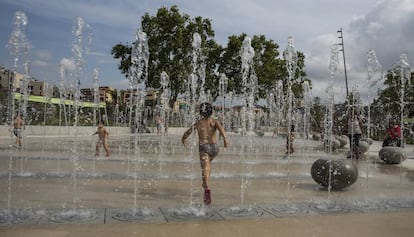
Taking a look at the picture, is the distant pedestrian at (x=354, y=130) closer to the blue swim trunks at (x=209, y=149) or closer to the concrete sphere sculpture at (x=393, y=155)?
the concrete sphere sculpture at (x=393, y=155)

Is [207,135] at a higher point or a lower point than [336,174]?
higher

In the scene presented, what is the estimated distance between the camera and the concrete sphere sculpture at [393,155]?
44.0 feet

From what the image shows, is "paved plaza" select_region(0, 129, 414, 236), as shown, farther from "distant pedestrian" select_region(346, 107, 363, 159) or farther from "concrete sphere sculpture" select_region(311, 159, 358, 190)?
"distant pedestrian" select_region(346, 107, 363, 159)

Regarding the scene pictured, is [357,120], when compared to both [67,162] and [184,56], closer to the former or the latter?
[67,162]

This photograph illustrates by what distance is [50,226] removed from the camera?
473 centimetres

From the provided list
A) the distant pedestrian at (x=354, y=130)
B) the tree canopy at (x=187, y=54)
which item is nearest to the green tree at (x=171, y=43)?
the tree canopy at (x=187, y=54)

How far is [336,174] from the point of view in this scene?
7770 millimetres

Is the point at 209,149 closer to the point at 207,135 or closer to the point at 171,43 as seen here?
the point at 207,135

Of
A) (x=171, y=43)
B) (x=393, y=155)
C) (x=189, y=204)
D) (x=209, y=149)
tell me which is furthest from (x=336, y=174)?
(x=171, y=43)

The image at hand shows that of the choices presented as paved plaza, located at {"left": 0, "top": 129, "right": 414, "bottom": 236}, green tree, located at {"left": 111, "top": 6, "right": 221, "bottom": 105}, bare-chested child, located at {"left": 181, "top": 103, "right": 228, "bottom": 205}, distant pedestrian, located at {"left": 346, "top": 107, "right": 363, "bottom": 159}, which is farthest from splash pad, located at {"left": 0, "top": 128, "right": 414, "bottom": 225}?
green tree, located at {"left": 111, "top": 6, "right": 221, "bottom": 105}

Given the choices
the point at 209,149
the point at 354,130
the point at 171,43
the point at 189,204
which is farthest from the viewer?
the point at 171,43

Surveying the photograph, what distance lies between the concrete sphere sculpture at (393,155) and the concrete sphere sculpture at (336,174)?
6470mm

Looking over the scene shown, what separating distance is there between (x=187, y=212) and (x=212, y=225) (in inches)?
27.8

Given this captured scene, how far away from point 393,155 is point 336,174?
269 inches
